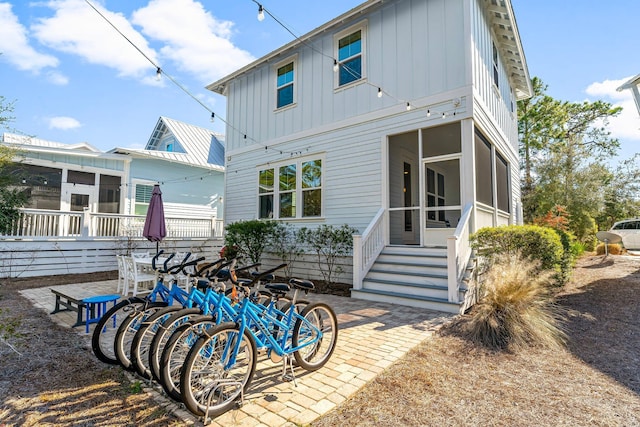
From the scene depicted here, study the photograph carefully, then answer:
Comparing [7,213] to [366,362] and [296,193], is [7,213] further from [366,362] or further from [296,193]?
[366,362]

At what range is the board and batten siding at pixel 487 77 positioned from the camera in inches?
289

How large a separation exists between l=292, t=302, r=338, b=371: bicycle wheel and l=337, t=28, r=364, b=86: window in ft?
22.5

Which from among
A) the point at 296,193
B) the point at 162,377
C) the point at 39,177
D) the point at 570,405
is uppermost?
the point at 39,177

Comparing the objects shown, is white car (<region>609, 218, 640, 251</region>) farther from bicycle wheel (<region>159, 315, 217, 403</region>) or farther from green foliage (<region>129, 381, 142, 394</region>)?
green foliage (<region>129, 381, 142, 394</region>)

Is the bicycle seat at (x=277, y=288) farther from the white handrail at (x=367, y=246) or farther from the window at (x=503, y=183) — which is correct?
the window at (x=503, y=183)

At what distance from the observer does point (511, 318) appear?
423 cm

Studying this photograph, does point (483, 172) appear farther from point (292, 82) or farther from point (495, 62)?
point (292, 82)

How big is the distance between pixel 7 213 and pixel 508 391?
1178cm

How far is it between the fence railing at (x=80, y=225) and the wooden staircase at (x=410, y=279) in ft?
29.3

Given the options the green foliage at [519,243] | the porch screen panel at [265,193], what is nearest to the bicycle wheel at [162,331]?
the green foliage at [519,243]

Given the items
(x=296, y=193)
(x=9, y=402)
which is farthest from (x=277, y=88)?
(x=9, y=402)

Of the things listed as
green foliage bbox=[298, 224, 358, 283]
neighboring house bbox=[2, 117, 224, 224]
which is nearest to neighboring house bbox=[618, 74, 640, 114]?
green foliage bbox=[298, 224, 358, 283]

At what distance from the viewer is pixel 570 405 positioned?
269 centimetres

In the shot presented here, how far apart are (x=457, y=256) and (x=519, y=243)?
4.96 ft
